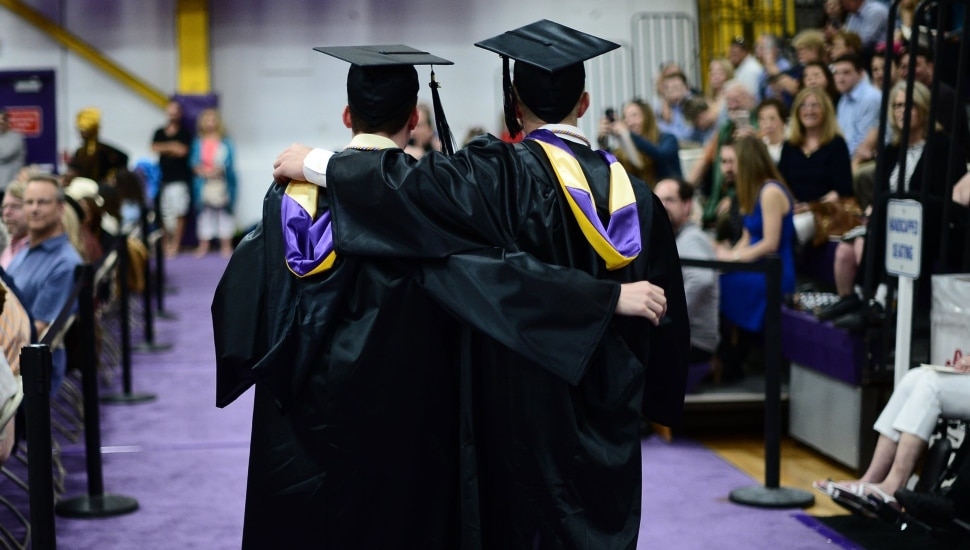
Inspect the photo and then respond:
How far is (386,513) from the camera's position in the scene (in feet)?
11.1

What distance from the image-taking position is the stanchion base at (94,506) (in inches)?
211

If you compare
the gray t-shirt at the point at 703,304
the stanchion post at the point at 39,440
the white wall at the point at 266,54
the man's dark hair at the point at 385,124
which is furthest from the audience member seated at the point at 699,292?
the white wall at the point at 266,54

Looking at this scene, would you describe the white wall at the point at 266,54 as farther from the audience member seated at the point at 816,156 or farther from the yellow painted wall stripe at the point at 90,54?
the audience member seated at the point at 816,156

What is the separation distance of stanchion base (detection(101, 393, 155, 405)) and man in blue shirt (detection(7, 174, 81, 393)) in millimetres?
1717

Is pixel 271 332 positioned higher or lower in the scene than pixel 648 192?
lower

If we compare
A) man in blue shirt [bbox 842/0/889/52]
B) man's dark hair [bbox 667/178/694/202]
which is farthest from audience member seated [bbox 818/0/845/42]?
man's dark hair [bbox 667/178/694/202]

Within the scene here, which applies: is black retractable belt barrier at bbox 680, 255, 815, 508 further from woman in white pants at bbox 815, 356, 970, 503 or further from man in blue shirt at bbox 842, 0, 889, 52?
man in blue shirt at bbox 842, 0, 889, 52

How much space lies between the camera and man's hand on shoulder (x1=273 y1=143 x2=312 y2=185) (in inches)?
129

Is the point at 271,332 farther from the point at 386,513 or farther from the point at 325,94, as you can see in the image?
the point at 325,94

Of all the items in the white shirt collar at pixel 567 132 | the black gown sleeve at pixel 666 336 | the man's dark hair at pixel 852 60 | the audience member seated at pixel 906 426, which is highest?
the man's dark hair at pixel 852 60

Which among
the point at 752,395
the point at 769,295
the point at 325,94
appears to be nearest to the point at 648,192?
the point at 769,295

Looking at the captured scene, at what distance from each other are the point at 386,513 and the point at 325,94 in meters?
13.4

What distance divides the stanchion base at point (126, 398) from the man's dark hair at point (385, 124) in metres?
4.79

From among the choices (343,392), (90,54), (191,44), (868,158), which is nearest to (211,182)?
(191,44)
